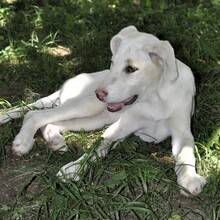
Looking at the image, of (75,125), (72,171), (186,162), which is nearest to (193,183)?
(186,162)

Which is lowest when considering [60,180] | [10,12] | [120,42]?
[10,12]

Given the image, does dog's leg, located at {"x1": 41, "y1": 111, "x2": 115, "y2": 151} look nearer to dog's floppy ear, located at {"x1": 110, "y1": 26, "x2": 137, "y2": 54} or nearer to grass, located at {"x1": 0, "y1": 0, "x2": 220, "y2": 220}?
grass, located at {"x1": 0, "y1": 0, "x2": 220, "y2": 220}

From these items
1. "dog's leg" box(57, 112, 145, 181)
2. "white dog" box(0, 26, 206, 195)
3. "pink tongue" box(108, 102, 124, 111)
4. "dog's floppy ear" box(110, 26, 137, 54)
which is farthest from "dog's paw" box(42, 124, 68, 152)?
"dog's floppy ear" box(110, 26, 137, 54)

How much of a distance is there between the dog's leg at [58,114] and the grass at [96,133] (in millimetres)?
158

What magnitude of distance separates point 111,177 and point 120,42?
3.51ft

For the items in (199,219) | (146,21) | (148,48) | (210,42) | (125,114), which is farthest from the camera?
(146,21)

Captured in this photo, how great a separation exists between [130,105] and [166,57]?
510 millimetres

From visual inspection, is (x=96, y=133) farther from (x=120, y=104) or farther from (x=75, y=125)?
(x=120, y=104)

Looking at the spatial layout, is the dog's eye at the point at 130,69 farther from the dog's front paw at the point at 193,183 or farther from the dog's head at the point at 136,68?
the dog's front paw at the point at 193,183

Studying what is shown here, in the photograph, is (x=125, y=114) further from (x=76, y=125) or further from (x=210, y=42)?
(x=210, y=42)

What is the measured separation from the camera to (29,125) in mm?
4738

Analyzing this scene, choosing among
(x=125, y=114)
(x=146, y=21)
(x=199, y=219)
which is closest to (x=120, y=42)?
(x=125, y=114)

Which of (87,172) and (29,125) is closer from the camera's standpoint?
(87,172)

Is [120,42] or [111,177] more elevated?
[120,42]
